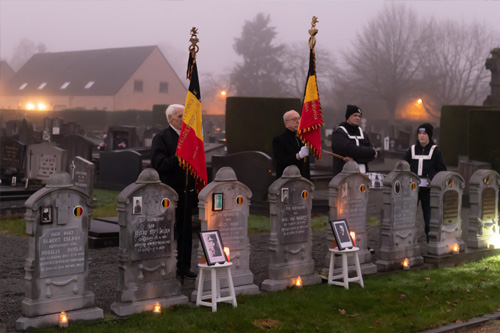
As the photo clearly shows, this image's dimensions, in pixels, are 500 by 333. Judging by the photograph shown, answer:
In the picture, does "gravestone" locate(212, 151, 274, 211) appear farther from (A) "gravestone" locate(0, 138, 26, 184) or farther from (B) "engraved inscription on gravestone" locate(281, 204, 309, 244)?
(B) "engraved inscription on gravestone" locate(281, 204, 309, 244)

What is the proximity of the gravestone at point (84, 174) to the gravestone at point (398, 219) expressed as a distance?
20.3ft

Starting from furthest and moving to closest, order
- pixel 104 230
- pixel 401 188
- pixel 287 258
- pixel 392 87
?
pixel 392 87
pixel 104 230
pixel 401 188
pixel 287 258

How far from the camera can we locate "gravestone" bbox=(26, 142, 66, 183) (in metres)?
17.1

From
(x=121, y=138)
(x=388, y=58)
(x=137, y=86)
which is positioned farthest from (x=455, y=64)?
(x=121, y=138)

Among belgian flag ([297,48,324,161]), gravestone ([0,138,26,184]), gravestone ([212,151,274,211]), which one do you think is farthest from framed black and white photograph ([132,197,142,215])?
gravestone ([0,138,26,184])

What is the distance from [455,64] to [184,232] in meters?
64.4

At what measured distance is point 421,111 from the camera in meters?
68.6

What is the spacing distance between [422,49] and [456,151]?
45.1 metres

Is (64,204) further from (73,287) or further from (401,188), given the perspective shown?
(401,188)

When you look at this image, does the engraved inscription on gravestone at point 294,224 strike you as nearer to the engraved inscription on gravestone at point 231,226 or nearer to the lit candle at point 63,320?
the engraved inscription on gravestone at point 231,226

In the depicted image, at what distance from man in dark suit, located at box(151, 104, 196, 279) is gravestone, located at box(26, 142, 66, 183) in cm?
874

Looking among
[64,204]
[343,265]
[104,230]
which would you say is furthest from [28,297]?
[104,230]

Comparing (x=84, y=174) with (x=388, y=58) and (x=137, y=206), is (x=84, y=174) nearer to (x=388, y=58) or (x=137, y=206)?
(x=137, y=206)

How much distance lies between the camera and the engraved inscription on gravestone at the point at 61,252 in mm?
6684
